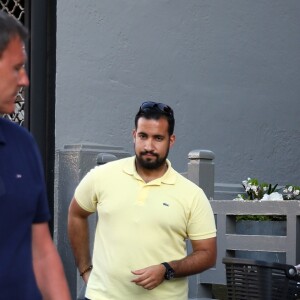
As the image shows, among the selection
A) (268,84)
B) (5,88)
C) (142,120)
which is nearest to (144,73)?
(268,84)

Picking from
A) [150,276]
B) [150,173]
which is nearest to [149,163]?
[150,173]

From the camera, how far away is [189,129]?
9.47 meters

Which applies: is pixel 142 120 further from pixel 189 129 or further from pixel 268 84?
pixel 268 84

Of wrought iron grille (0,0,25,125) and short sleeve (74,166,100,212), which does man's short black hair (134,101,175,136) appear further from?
wrought iron grille (0,0,25,125)

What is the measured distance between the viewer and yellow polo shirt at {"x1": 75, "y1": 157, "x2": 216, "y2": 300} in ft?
16.2

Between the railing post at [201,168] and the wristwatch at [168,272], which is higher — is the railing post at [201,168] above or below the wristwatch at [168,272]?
above

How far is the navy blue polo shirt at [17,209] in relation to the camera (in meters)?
2.97

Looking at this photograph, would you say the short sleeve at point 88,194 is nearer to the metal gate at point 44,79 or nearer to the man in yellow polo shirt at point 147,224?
the man in yellow polo shirt at point 147,224

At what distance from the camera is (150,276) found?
4.80m

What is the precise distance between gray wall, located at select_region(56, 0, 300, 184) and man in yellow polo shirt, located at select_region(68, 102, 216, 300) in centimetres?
340

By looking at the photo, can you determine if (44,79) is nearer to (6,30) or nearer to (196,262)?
(196,262)

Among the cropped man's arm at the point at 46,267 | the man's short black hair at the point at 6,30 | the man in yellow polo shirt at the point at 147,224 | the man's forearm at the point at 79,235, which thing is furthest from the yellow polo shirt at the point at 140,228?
the man's short black hair at the point at 6,30

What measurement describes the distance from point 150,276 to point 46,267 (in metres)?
1.67

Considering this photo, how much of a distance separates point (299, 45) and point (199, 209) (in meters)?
5.72
